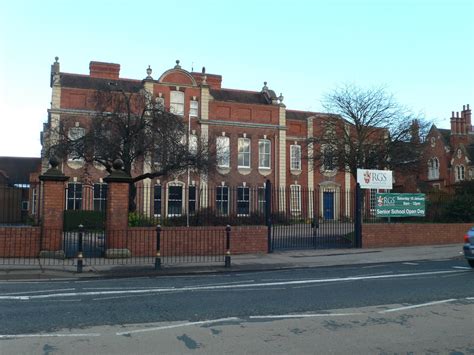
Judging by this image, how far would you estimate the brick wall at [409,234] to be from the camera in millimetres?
20577

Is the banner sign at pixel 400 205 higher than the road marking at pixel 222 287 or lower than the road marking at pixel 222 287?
higher

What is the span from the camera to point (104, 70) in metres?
43.3

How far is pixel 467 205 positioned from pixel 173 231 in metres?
15.7

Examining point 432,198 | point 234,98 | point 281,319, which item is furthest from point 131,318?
point 234,98

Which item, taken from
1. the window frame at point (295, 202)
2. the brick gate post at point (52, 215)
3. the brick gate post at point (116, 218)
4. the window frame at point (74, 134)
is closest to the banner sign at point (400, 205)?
the window frame at point (295, 202)

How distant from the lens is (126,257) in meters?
15.9

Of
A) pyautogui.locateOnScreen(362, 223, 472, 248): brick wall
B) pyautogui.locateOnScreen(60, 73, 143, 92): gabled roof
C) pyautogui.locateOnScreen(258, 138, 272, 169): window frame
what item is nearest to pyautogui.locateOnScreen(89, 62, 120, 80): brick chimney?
pyautogui.locateOnScreen(60, 73, 143, 92): gabled roof

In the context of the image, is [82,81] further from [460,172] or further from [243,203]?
[460,172]

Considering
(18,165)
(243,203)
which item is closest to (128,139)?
(243,203)

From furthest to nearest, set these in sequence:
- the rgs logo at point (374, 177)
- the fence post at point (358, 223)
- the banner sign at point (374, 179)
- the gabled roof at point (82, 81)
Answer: the gabled roof at point (82, 81)
the rgs logo at point (374, 177)
the banner sign at point (374, 179)
the fence post at point (358, 223)

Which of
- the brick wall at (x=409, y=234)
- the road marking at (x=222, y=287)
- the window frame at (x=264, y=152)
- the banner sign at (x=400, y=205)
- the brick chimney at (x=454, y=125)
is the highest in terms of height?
the brick chimney at (x=454, y=125)

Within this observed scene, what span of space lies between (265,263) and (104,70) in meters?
33.1

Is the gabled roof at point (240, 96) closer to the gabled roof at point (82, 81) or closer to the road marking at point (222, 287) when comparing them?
the gabled roof at point (82, 81)

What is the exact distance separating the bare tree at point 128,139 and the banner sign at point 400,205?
28.6ft
